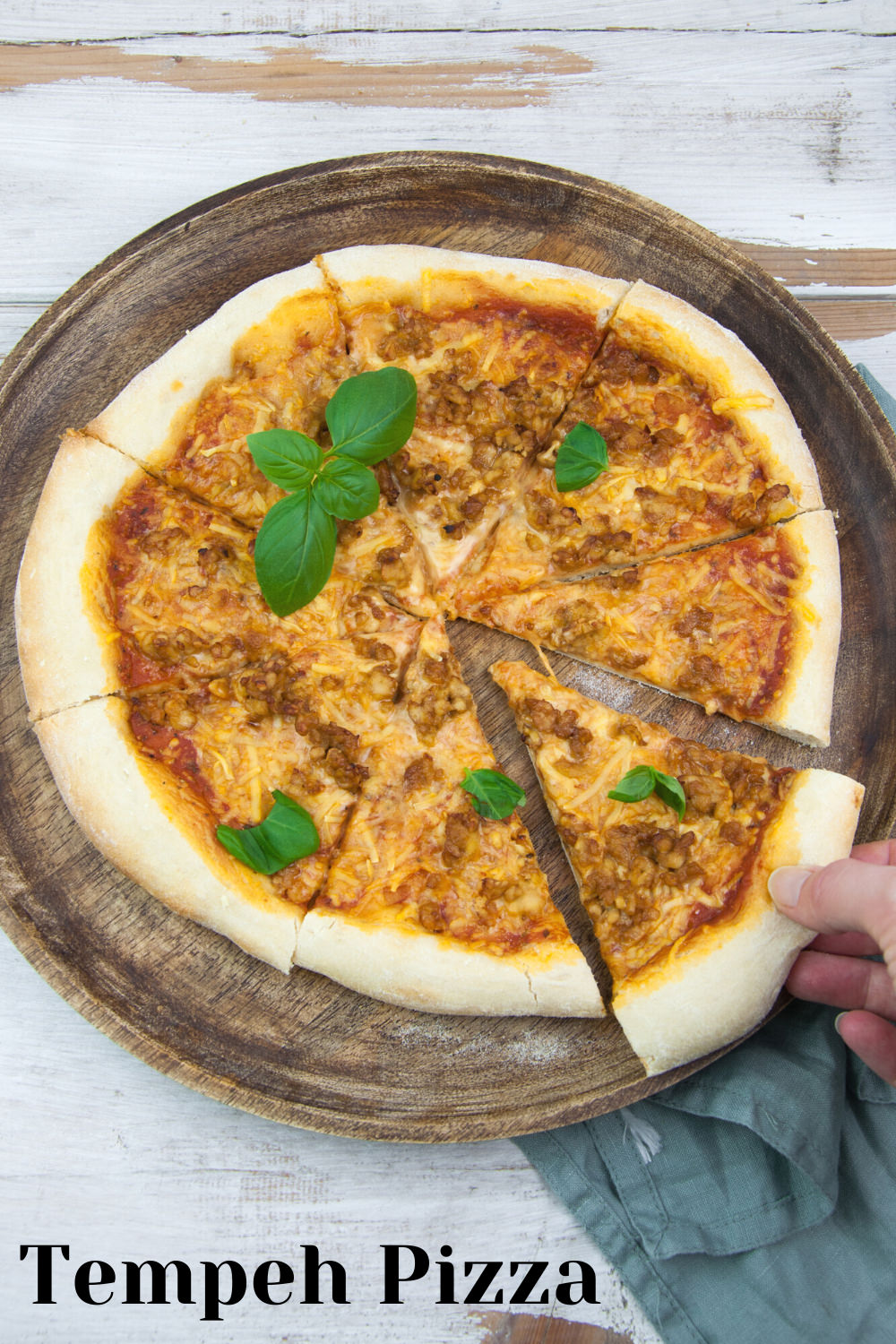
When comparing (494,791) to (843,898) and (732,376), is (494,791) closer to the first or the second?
(843,898)

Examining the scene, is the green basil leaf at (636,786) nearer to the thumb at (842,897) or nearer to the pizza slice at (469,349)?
the thumb at (842,897)

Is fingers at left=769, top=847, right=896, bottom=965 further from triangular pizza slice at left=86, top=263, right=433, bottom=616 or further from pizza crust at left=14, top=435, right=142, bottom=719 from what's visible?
pizza crust at left=14, top=435, right=142, bottom=719

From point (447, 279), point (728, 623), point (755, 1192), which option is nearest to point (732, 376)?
point (728, 623)

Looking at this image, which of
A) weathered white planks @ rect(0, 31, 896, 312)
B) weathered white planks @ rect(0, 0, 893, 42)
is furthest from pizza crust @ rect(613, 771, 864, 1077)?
weathered white planks @ rect(0, 0, 893, 42)

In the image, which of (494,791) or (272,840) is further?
(494,791)

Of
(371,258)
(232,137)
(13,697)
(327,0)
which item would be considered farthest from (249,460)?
(327,0)

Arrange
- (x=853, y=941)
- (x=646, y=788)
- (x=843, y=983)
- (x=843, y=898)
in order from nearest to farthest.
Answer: (x=843, y=898), (x=646, y=788), (x=843, y=983), (x=853, y=941)
